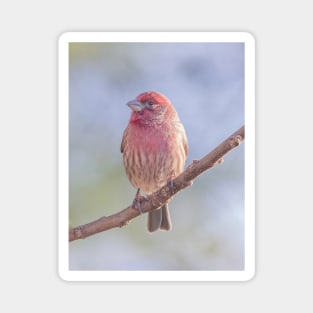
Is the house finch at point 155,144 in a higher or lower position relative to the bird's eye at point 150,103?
lower

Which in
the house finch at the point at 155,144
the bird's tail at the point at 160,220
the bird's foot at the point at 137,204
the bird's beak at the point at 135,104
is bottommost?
the bird's tail at the point at 160,220
